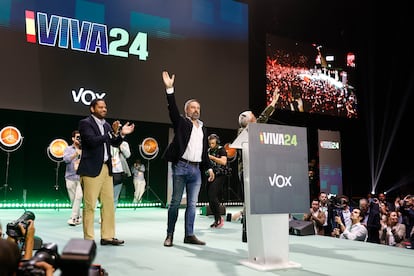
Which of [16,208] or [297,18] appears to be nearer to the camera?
[16,208]

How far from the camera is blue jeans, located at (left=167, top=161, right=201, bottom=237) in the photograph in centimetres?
346

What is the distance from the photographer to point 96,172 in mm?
3242

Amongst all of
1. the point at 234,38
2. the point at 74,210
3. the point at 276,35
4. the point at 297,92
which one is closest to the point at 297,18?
the point at 276,35

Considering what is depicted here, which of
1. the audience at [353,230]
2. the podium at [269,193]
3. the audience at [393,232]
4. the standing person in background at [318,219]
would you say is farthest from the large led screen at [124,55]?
the podium at [269,193]

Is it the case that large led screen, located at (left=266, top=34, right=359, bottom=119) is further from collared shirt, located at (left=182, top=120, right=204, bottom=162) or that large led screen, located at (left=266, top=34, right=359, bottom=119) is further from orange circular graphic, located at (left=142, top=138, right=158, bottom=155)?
collared shirt, located at (left=182, top=120, right=204, bottom=162)

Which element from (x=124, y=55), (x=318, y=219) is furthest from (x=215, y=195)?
(x=124, y=55)

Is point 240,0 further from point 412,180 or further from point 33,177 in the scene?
point 412,180


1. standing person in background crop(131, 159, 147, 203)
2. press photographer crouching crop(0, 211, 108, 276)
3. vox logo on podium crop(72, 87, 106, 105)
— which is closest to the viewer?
press photographer crouching crop(0, 211, 108, 276)

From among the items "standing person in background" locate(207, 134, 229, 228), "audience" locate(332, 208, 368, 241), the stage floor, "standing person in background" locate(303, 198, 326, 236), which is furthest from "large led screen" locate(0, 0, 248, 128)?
"audience" locate(332, 208, 368, 241)

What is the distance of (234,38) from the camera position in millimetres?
9633

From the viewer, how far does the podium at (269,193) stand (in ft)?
8.31

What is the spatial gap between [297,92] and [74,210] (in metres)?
8.36

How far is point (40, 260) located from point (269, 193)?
1.78 meters

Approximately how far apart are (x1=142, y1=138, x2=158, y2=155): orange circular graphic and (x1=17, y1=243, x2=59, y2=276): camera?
29.2 ft
